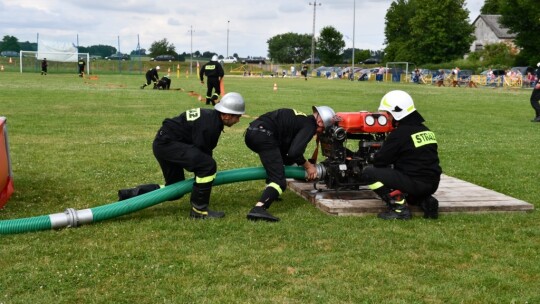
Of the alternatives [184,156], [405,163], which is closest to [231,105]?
[184,156]

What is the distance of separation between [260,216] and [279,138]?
3.45 feet

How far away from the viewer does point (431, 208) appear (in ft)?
22.3

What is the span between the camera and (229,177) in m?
7.22

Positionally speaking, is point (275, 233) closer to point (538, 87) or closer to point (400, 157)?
point (400, 157)

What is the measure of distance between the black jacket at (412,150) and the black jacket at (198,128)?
194cm

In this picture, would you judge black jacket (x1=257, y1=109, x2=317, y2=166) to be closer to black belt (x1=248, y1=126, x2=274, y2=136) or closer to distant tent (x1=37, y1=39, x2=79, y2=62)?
black belt (x1=248, y1=126, x2=274, y2=136)

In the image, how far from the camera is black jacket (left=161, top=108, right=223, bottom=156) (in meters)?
6.58

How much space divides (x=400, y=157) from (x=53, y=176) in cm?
538

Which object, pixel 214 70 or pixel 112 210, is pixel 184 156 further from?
pixel 214 70

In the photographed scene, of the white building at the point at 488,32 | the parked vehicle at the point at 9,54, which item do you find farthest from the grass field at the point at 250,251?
the white building at the point at 488,32

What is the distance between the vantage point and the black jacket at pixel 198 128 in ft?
21.6

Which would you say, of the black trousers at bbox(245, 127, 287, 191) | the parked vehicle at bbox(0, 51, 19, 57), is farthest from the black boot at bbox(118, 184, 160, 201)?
the parked vehicle at bbox(0, 51, 19, 57)

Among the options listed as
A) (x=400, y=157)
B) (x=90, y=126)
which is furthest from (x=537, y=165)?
(x=90, y=126)

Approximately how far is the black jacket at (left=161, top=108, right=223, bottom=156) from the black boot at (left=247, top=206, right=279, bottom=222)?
90 centimetres
